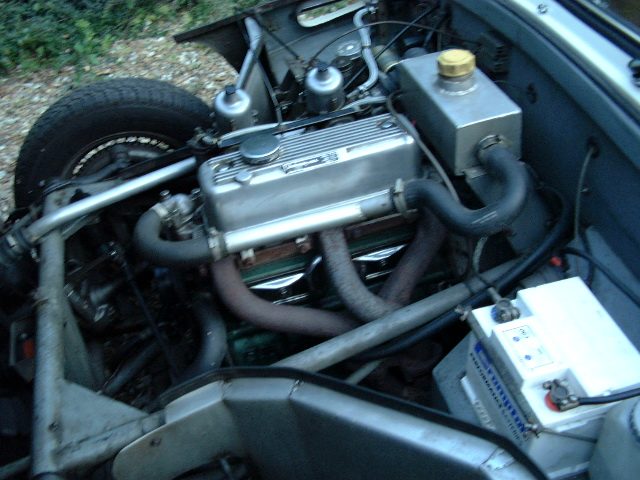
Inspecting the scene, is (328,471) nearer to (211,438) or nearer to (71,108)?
(211,438)

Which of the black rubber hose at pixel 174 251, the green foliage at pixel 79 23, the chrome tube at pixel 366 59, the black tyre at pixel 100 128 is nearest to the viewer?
the black rubber hose at pixel 174 251

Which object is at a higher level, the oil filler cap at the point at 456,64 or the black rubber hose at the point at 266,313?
the oil filler cap at the point at 456,64

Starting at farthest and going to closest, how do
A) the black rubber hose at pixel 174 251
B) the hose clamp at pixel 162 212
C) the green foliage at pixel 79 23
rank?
the green foliage at pixel 79 23 → the hose clamp at pixel 162 212 → the black rubber hose at pixel 174 251

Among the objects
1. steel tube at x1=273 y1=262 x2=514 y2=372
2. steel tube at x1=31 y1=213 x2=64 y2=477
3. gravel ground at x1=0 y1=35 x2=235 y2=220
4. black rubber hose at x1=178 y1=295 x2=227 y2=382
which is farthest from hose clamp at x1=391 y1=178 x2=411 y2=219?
gravel ground at x1=0 y1=35 x2=235 y2=220

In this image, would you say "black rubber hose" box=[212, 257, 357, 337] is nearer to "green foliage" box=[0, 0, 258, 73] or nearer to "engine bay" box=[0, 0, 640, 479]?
"engine bay" box=[0, 0, 640, 479]

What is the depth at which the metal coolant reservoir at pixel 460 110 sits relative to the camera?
5.34 feet

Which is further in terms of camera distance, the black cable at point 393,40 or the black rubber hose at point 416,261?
the black cable at point 393,40

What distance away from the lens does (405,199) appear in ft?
5.48

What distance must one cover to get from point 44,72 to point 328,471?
4.57m

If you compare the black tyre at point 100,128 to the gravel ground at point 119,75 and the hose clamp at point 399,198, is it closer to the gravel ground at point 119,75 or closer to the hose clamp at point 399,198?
the hose clamp at point 399,198

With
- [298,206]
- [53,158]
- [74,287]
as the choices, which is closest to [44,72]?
[53,158]

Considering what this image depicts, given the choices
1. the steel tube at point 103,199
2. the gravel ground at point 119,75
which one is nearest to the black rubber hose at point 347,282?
the steel tube at point 103,199

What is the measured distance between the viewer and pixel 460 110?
1655 mm

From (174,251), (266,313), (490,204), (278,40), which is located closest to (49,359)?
(174,251)
